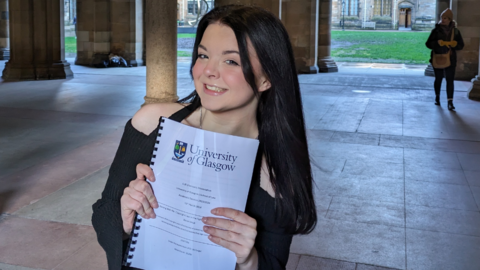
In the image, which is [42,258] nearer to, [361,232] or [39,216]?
[39,216]

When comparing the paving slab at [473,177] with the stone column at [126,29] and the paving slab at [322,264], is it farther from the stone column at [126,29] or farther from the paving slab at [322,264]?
the stone column at [126,29]

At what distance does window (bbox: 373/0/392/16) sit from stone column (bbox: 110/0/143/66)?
135 ft

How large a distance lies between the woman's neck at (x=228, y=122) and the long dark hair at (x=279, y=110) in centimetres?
3

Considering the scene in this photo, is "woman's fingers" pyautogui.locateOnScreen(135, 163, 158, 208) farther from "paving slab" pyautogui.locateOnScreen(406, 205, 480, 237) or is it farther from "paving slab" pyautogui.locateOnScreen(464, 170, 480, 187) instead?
"paving slab" pyautogui.locateOnScreen(464, 170, 480, 187)

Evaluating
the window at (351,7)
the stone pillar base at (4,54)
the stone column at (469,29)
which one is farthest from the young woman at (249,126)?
the window at (351,7)

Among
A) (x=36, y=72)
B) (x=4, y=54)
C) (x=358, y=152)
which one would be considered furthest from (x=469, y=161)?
(x=4, y=54)

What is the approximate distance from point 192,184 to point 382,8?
59.4 metres

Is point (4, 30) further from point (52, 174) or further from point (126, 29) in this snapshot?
point (52, 174)

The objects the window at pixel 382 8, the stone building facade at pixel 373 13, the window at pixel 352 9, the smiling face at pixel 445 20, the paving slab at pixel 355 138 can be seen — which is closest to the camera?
the paving slab at pixel 355 138

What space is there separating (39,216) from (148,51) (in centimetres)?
485

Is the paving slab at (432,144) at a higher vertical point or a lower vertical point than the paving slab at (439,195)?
higher

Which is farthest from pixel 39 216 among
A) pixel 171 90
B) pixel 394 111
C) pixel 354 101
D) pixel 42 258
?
pixel 354 101

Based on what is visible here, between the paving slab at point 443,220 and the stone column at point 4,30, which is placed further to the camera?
the stone column at point 4,30

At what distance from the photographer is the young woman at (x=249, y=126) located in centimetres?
145
